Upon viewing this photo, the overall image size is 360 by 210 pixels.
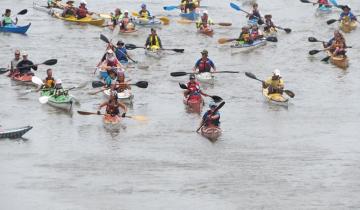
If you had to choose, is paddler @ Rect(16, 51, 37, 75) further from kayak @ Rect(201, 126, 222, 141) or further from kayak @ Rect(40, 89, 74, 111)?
kayak @ Rect(201, 126, 222, 141)

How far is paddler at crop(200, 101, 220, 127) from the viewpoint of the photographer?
34094mm

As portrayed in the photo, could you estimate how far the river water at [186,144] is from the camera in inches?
1158

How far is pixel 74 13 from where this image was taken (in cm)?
5391

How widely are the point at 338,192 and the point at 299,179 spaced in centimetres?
147

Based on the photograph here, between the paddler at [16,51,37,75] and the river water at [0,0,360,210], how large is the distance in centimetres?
78

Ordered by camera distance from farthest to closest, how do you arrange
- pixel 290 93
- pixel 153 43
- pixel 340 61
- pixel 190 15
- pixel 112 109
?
pixel 190 15, pixel 153 43, pixel 340 61, pixel 290 93, pixel 112 109

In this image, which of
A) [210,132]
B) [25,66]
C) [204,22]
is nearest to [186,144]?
[210,132]

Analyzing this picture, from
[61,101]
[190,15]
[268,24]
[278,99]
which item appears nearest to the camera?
[61,101]

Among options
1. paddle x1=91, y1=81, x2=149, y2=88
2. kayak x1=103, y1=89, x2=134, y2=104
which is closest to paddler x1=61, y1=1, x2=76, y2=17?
kayak x1=103, y1=89, x2=134, y2=104

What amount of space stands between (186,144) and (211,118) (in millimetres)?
1208

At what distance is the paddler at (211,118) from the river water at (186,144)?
2.01ft

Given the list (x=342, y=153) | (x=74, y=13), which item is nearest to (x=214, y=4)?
(x=74, y=13)

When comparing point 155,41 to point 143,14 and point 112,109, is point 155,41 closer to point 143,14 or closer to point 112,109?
point 143,14

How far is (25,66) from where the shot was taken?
41.1 m
